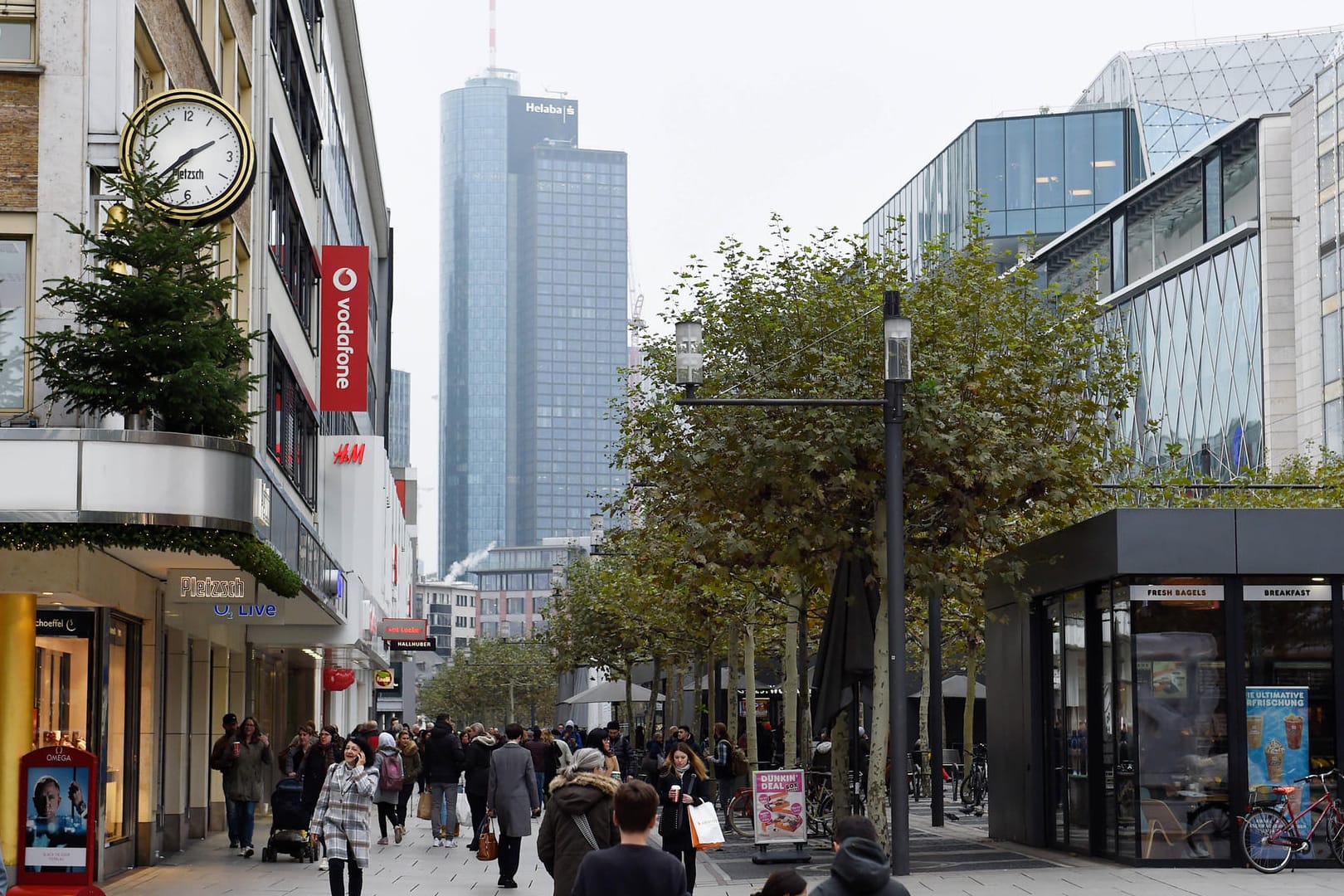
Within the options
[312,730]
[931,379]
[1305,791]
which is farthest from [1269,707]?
[312,730]

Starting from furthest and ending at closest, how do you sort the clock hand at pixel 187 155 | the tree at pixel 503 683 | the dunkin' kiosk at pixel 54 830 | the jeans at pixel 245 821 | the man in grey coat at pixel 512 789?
the tree at pixel 503 683 < the jeans at pixel 245 821 < the man in grey coat at pixel 512 789 < the clock hand at pixel 187 155 < the dunkin' kiosk at pixel 54 830

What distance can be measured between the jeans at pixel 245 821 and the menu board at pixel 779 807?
7.17 meters

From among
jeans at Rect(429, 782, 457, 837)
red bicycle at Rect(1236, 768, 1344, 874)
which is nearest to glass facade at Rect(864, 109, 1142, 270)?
jeans at Rect(429, 782, 457, 837)

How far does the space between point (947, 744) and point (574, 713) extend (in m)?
64.2

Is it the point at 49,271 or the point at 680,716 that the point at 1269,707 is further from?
the point at 680,716

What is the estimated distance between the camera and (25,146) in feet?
54.6

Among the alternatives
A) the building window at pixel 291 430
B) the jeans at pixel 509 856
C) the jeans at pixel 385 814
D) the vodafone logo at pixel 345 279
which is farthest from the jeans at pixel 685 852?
the vodafone logo at pixel 345 279

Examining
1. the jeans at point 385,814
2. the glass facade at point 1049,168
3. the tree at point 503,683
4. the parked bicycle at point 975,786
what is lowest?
the tree at point 503,683

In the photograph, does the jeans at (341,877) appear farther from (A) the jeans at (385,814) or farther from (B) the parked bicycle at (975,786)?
(B) the parked bicycle at (975,786)

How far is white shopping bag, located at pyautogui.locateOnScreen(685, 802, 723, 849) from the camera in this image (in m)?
15.5

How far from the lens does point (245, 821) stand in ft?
78.1

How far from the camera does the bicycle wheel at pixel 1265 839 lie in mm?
18578

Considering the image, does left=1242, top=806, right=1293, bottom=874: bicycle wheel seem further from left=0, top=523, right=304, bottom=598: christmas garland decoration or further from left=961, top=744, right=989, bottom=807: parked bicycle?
left=961, top=744, right=989, bottom=807: parked bicycle

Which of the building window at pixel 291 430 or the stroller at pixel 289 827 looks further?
the building window at pixel 291 430
